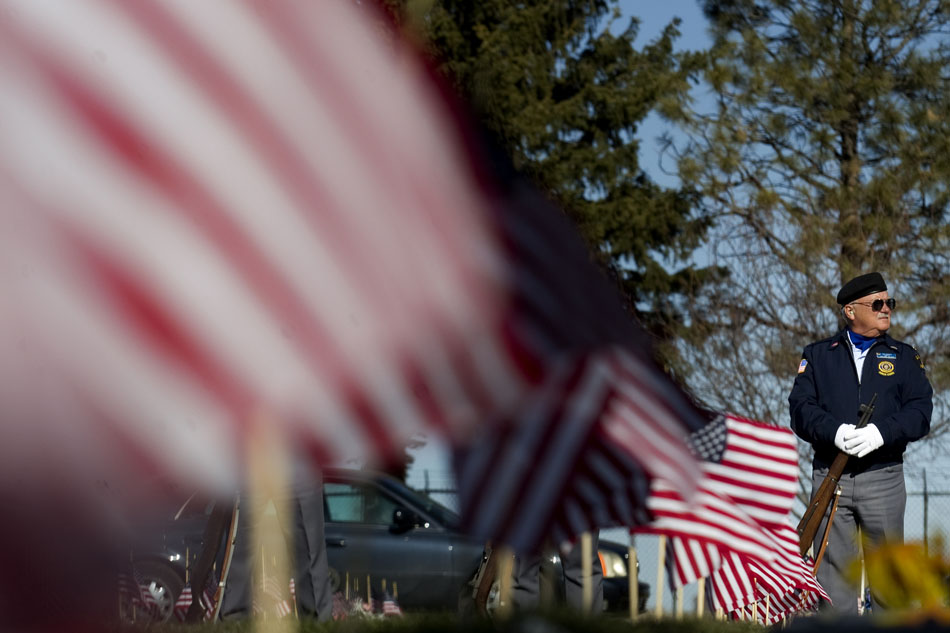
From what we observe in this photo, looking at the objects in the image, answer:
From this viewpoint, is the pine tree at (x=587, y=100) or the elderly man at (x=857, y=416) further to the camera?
the pine tree at (x=587, y=100)

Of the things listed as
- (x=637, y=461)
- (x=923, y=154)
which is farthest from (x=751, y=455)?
(x=923, y=154)

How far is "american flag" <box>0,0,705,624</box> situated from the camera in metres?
2.62

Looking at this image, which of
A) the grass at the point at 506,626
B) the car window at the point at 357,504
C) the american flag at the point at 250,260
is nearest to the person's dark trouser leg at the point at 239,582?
the grass at the point at 506,626

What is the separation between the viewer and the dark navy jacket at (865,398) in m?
7.02

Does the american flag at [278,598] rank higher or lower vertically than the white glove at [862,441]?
lower

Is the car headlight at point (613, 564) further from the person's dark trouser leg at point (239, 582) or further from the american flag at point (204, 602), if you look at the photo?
the person's dark trouser leg at point (239, 582)

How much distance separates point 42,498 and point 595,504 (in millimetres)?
1433

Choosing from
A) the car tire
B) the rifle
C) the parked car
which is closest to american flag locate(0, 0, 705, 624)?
the rifle

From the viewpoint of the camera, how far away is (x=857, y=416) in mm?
7117

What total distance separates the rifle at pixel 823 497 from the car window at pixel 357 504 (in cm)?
572

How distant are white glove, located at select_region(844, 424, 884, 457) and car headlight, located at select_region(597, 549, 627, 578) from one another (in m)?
7.60

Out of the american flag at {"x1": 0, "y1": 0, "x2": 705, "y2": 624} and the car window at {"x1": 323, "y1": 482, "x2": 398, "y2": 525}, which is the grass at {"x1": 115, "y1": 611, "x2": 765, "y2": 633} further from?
the car window at {"x1": 323, "y1": 482, "x2": 398, "y2": 525}

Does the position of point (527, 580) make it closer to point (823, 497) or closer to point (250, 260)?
point (823, 497)

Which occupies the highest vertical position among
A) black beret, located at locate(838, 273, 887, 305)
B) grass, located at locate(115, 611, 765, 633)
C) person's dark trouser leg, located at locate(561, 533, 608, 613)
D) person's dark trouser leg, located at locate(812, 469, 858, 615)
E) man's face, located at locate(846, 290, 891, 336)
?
black beret, located at locate(838, 273, 887, 305)
